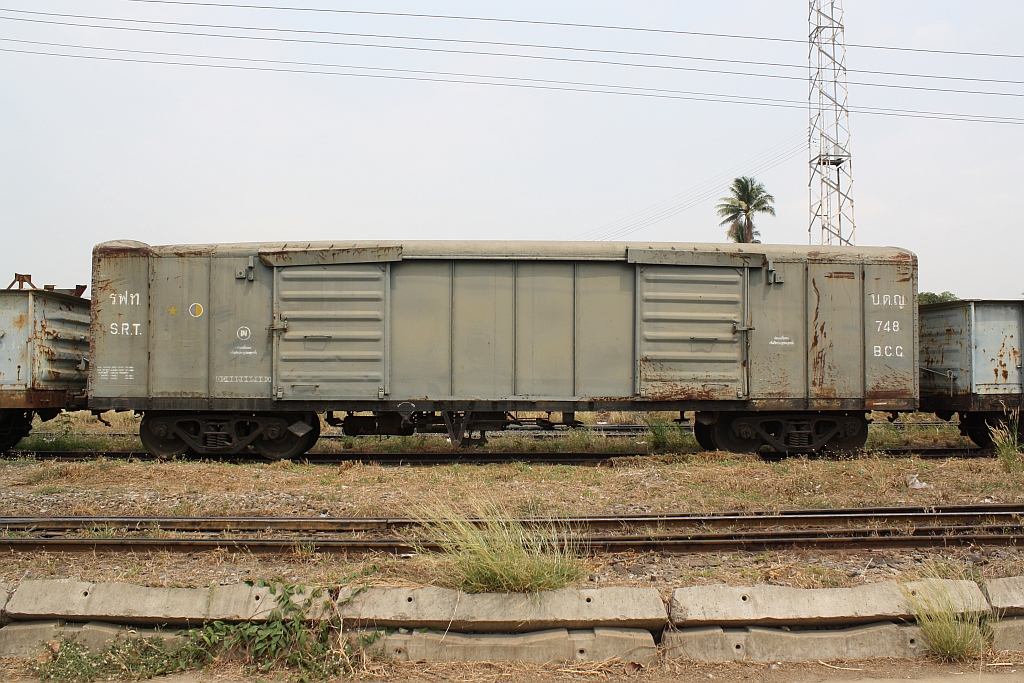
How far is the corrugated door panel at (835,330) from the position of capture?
10.2m

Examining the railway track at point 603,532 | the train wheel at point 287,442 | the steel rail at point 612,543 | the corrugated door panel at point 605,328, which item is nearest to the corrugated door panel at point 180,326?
the train wheel at point 287,442

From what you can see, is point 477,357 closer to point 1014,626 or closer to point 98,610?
point 98,610

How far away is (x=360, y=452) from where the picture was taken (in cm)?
1184

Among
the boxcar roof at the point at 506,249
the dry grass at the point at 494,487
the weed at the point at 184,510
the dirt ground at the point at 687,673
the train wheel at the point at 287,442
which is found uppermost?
the boxcar roof at the point at 506,249

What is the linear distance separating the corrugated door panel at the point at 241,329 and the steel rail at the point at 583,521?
11.4 feet

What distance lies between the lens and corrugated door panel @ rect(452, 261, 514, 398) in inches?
396

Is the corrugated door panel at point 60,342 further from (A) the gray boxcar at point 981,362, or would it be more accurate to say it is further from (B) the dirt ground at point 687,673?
(A) the gray boxcar at point 981,362

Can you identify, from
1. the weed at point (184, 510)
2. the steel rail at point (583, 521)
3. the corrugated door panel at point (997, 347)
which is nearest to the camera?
the steel rail at point (583, 521)

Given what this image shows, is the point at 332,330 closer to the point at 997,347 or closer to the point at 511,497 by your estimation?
the point at 511,497

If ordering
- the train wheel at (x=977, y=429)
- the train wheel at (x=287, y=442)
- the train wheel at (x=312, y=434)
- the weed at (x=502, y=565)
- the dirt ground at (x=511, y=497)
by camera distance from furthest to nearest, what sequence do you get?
the train wheel at (x=977, y=429) < the train wheel at (x=312, y=434) < the train wheel at (x=287, y=442) < the dirt ground at (x=511, y=497) < the weed at (x=502, y=565)

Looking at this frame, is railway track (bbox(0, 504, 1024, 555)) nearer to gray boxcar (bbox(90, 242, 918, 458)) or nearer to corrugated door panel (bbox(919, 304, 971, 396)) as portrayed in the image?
gray boxcar (bbox(90, 242, 918, 458))

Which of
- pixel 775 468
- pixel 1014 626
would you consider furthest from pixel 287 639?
pixel 775 468

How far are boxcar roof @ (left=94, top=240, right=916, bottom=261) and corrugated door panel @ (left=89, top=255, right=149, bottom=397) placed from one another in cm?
29

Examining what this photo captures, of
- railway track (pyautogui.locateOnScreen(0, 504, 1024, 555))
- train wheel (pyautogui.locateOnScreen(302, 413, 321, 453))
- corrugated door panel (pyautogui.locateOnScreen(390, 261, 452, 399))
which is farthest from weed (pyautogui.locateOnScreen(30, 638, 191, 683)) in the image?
train wheel (pyautogui.locateOnScreen(302, 413, 321, 453))
